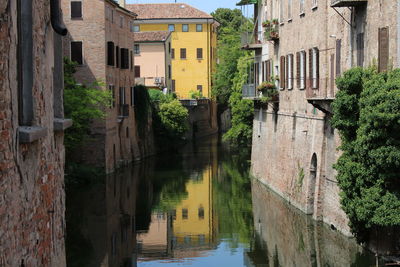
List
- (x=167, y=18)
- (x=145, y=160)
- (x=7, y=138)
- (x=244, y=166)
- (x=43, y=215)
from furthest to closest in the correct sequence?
(x=167, y=18)
(x=145, y=160)
(x=244, y=166)
(x=43, y=215)
(x=7, y=138)

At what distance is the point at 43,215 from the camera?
10625mm

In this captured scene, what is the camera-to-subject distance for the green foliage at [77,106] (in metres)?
38.8

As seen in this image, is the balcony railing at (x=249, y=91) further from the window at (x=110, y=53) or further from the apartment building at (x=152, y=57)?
the apartment building at (x=152, y=57)

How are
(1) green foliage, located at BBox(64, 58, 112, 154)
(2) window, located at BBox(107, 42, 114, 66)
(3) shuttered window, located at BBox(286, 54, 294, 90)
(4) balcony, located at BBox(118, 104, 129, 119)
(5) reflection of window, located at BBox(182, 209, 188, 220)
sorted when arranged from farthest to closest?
(4) balcony, located at BBox(118, 104, 129, 119)
(2) window, located at BBox(107, 42, 114, 66)
(1) green foliage, located at BBox(64, 58, 112, 154)
(3) shuttered window, located at BBox(286, 54, 294, 90)
(5) reflection of window, located at BBox(182, 209, 188, 220)

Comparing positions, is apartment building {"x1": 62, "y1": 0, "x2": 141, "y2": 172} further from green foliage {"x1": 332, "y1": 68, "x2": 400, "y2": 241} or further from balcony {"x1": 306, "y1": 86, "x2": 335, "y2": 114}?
green foliage {"x1": 332, "y1": 68, "x2": 400, "y2": 241}

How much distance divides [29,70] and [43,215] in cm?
203

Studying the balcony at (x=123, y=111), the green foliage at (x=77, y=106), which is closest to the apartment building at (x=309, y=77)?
the green foliage at (x=77, y=106)

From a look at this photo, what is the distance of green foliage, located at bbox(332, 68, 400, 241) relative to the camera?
18328 millimetres

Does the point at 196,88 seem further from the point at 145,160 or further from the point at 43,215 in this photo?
the point at 43,215

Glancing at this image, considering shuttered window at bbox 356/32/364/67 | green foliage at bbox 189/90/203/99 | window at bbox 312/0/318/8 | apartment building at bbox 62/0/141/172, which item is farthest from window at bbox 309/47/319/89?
green foliage at bbox 189/90/203/99

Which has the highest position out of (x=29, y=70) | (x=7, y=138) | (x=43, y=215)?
(x=29, y=70)

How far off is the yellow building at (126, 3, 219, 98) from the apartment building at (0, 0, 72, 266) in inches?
2791

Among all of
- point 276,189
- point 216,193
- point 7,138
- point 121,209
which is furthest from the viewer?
point 216,193

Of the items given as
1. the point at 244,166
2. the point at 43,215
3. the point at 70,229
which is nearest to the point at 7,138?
the point at 43,215
